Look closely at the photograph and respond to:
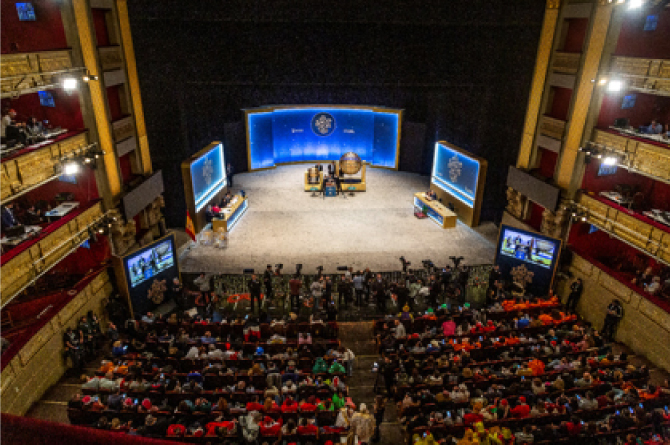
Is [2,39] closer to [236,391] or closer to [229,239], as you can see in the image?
[229,239]

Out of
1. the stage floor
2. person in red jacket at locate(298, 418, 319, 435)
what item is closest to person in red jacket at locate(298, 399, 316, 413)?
person in red jacket at locate(298, 418, 319, 435)

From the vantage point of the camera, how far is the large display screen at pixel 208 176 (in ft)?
64.8

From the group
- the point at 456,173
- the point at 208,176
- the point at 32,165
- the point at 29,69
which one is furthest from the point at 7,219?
the point at 456,173

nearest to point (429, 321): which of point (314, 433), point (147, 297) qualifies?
point (314, 433)

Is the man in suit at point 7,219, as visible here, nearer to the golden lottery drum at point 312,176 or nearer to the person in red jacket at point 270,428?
the person in red jacket at point 270,428

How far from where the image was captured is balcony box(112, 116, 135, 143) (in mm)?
15598

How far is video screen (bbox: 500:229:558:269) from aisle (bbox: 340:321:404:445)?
648 centimetres

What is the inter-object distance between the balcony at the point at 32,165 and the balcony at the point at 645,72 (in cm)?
1775

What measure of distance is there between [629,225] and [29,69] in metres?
18.8

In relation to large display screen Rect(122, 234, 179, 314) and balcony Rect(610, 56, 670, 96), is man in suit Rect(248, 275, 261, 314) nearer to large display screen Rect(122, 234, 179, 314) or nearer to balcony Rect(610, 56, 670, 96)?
large display screen Rect(122, 234, 179, 314)

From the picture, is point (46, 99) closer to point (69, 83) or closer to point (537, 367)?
point (69, 83)

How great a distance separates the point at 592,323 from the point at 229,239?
49.5 ft

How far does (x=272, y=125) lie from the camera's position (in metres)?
28.7

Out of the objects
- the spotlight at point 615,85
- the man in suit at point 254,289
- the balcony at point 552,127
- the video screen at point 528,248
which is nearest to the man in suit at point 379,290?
the man in suit at point 254,289
